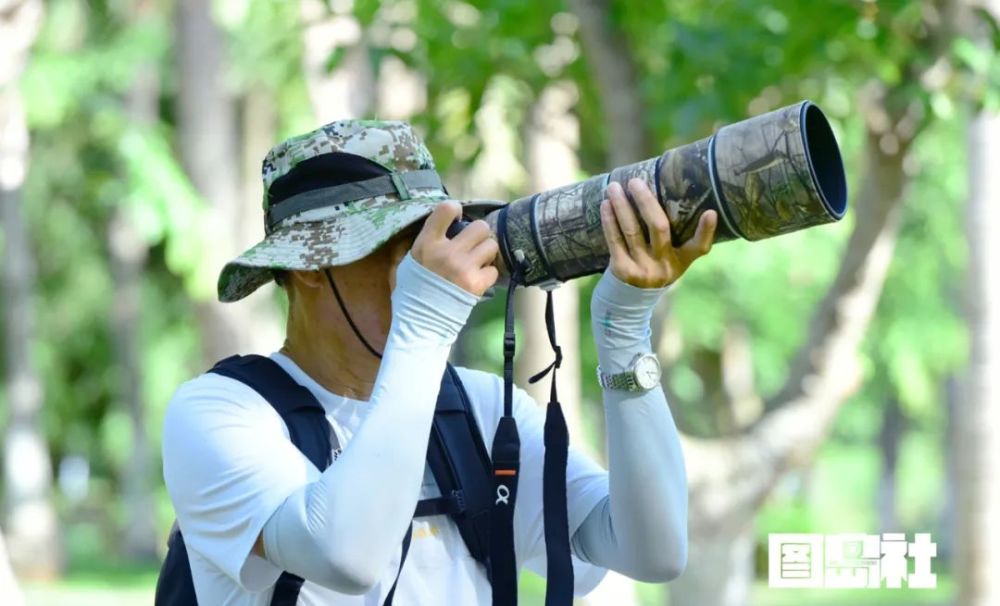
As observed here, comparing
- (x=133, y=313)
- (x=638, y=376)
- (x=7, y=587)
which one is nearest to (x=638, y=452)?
(x=638, y=376)

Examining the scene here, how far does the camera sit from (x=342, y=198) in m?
2.56

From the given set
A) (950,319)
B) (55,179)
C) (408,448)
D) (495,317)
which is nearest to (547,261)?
(408,448)

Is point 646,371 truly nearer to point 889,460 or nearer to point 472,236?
point 472,236

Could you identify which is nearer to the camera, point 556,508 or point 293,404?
point 293,404

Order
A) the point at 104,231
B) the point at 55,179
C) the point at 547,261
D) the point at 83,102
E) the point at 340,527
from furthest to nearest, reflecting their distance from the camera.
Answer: the point at 104,231 → the point at 55,179 → the point at 83,102 → the point at 547,261 → the point at 340,527

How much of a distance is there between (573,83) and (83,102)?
16291 millimetres

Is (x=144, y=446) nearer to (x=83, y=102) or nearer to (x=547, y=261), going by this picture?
(x=83, y=102)

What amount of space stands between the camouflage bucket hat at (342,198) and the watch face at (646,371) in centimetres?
38

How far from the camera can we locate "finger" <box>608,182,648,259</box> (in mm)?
2377

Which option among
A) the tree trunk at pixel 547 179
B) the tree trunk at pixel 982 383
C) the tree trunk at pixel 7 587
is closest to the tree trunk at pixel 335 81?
the tree trunk at pixel 547 179

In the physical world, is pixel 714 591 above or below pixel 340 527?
below

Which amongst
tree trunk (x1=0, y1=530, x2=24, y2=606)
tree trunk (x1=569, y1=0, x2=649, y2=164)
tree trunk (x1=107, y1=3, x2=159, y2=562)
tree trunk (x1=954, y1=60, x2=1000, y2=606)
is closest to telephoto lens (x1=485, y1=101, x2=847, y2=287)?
tree trunk (x1=0, y1=530, x2=24, y2=606)

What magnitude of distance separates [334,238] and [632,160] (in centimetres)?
325

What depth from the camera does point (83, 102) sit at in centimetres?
2172
